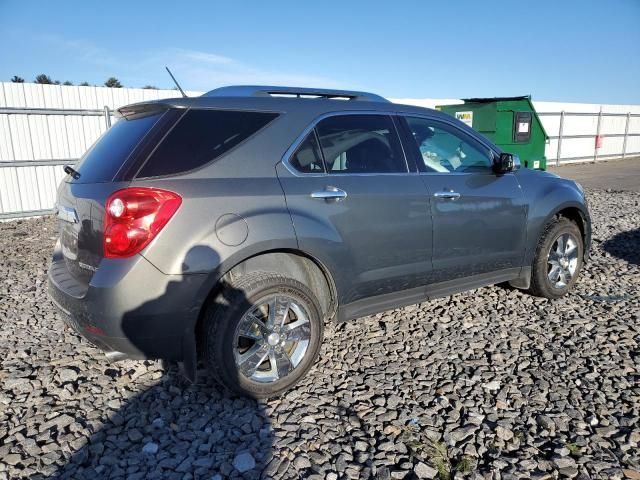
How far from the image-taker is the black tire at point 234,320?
2592mm

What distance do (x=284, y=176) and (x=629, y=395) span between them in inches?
97.1

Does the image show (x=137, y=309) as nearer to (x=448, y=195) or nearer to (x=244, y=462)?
(x=244, y=462)

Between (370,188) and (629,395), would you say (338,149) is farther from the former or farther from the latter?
(629,395)

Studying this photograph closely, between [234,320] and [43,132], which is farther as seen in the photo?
[43,132]

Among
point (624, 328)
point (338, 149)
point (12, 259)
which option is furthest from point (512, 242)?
point (12, 259)

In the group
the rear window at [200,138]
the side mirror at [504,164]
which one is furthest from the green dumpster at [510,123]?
the rear window at [200,138]

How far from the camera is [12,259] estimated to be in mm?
6215

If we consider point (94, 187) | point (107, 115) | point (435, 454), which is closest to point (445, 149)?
point (435, 454)

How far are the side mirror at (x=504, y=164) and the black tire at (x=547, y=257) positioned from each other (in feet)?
2.61

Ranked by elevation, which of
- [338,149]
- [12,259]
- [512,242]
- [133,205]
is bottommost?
[12,259]

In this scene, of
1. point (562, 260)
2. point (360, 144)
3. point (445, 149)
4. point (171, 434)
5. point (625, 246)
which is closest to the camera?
point (171, 434)

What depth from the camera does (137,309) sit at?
2.40 m

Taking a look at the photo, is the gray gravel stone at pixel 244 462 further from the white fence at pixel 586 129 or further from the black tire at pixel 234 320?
the white fence at pixel 586 129

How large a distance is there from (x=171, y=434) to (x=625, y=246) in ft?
21.1
